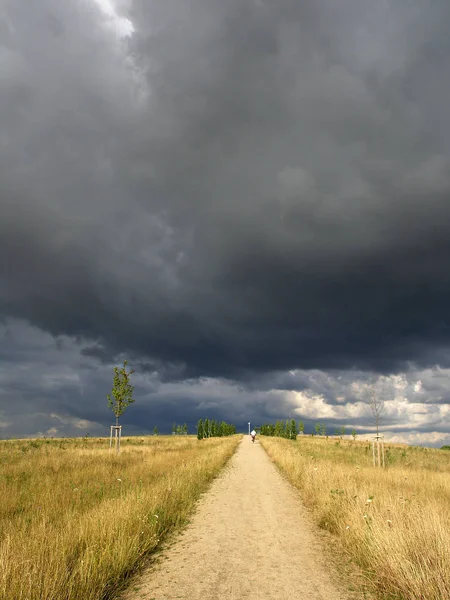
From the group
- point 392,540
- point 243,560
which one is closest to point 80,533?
point 243,560

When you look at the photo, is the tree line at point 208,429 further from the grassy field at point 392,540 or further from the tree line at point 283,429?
the grassy field at point 392,540

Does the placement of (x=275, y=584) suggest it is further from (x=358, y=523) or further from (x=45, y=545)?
(x=45, y=545)

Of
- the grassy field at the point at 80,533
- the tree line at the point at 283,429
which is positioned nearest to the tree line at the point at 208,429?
the tree line at the point at 283,429

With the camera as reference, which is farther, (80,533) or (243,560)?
(243,560)

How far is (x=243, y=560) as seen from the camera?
6.09 meters

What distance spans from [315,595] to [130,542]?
113 inches

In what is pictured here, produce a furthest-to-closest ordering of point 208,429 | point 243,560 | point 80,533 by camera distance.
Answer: point 208,429, point 243,560, point 80,533

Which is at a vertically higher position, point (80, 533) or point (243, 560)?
point (80, 533)

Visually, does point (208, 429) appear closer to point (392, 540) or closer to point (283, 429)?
point (283, 429)

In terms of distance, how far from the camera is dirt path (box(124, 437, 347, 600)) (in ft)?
16.0

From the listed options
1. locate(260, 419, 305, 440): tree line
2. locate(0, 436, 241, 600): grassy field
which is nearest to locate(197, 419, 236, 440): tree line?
locate(260, 419, 305, 440): tree line

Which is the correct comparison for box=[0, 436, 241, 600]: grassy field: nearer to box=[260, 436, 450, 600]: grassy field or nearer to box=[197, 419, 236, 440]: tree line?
box=[260, 436, 450, 600]: grassy field

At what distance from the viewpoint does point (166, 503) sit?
29.6 feet

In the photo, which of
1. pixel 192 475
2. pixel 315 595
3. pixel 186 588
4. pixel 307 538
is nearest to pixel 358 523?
pixel 307 538
